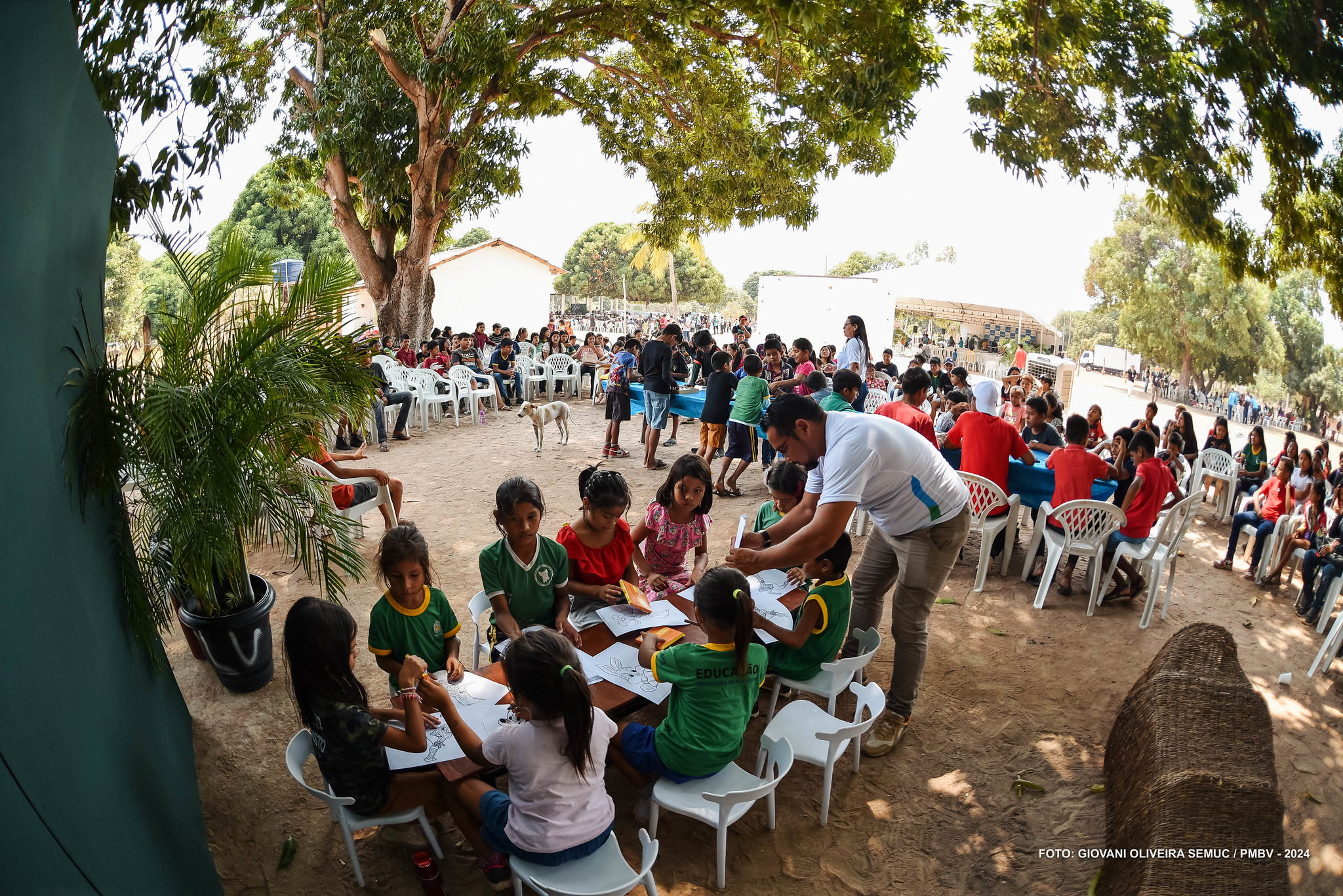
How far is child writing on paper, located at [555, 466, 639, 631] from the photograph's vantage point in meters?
3.62

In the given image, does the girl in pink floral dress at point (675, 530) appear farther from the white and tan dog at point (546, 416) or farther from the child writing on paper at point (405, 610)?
the white and tan dog at point (546, 416)

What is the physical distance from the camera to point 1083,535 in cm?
570

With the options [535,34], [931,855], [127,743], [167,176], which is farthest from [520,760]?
[535,34]

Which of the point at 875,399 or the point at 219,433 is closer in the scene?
the point at 219,433

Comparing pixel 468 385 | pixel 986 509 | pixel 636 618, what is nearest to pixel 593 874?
pixel 636 618

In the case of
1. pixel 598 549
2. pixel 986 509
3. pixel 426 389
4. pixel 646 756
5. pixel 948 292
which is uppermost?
pixel 948 292

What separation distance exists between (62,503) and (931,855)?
11.6 ft

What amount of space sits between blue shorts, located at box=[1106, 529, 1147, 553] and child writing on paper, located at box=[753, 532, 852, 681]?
130 inches

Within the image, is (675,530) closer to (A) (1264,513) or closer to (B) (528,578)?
(B) (528,578)

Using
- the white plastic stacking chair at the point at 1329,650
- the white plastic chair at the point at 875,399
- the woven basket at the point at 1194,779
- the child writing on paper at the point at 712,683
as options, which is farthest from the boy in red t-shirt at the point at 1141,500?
the child writing on paper at the point at 712,683

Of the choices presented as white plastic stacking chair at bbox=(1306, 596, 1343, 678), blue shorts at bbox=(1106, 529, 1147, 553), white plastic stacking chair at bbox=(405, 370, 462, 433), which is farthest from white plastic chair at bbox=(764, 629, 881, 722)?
white plastic stacking chair at bbox=(405, 370, 462, 433)

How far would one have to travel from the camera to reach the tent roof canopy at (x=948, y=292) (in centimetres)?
1530

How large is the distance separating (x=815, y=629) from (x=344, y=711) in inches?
77.2

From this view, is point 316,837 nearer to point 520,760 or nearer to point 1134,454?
point 520,760
